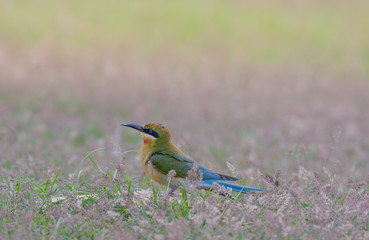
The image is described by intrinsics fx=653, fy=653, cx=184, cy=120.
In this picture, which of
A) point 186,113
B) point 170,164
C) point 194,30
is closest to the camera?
point 170,164

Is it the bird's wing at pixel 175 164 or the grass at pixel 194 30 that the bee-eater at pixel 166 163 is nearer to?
the bird's wing at pixel 175 164

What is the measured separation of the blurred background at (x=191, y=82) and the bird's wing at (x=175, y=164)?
1.00 feet

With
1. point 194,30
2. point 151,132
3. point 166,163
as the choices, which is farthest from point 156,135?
point 194,30

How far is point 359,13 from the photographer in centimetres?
2231

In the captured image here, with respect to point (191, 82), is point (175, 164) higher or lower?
higher

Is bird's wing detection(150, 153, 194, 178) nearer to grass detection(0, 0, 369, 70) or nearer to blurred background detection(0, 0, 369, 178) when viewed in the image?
blurred background detection(0, 0, 369, 178)

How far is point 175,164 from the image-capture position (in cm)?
509

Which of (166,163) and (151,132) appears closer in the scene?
(166,163)

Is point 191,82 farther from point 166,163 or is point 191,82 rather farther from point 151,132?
point 166,163

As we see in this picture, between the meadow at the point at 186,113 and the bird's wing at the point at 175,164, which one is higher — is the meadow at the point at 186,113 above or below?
below

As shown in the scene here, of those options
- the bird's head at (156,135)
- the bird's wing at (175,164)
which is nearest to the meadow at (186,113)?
the bird's wing at (175,164)

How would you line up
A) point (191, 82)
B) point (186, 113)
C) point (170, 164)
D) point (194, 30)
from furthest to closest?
point (194, 30) → point (191, 82) → point (186, 113) → point (170, 164)

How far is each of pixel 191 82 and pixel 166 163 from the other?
8820 mm

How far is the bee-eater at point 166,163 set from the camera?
491 centimetres
